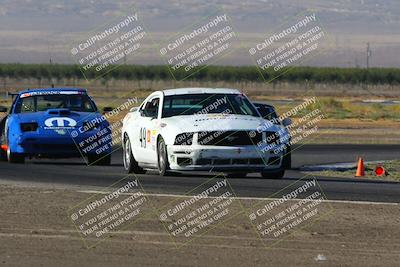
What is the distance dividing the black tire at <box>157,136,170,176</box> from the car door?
0.39ft

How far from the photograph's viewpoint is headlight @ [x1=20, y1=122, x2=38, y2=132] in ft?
71.6

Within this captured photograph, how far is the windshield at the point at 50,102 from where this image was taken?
2291 centimetres

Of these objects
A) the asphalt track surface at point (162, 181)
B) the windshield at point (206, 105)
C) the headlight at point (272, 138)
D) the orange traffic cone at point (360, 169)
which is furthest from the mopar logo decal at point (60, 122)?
the orange traffic cone at point (360, 169)

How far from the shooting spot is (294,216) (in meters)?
13.8

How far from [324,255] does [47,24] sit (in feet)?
617

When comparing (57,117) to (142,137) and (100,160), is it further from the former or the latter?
(142,137)

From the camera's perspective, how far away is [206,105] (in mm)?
19297

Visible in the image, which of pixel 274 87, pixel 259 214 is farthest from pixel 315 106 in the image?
pixel 274 87

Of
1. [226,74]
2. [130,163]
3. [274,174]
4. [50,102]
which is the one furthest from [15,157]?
[226,74]

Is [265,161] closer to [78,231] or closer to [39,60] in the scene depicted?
[78,231]

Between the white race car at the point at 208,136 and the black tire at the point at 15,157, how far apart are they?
3.43 m

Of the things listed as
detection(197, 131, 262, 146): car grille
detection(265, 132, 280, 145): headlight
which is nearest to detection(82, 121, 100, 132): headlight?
detection(197, 131, 262, 146): car grille

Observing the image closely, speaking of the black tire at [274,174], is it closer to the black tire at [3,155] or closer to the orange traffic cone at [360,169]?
the orange traffic cone at [360,169]

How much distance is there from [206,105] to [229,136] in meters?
1.40
